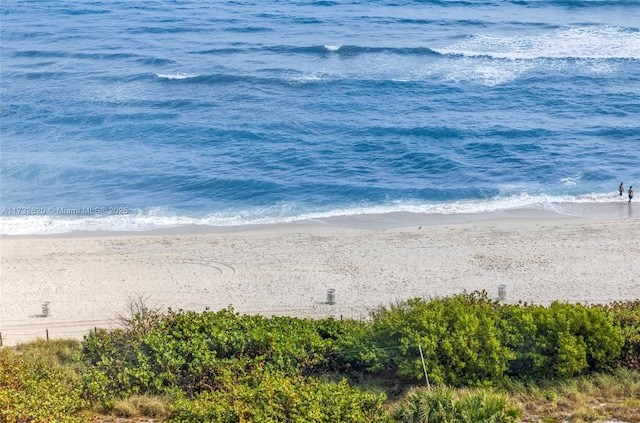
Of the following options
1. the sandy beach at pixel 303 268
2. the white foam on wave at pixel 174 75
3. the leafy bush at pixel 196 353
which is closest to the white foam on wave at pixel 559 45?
the white foam on wave at pixel 174 75

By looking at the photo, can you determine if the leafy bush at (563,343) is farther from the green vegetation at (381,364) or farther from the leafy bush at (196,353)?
the leafy bush at (196,353)

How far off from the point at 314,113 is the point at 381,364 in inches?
1180

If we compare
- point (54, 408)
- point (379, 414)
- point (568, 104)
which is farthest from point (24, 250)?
point (568, 104)

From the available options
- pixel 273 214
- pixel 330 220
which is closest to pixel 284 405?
pixel 330 220

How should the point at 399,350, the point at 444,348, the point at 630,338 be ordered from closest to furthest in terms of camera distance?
the point at 444,348 → the point at 399,350 → the point at 630,338

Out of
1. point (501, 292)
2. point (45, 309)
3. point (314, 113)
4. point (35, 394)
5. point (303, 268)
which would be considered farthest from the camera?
point (314, 113)

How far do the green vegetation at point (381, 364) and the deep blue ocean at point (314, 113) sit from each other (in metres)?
16.5

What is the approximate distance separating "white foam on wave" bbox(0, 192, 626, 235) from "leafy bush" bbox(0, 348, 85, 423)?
16.2 meters

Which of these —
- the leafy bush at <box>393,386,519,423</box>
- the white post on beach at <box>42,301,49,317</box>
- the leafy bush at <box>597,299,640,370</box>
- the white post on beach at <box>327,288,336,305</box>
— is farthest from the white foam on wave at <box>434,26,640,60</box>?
the leafy bush at <box>393,386,519,423</box>

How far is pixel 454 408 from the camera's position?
13766 mm

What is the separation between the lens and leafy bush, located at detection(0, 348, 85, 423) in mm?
13234

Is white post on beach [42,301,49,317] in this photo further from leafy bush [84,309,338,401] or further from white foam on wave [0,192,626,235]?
white foam on wave [0,192,626,235]

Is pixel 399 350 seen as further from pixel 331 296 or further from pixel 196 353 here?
pixel 331 296

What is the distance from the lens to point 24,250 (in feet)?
102
